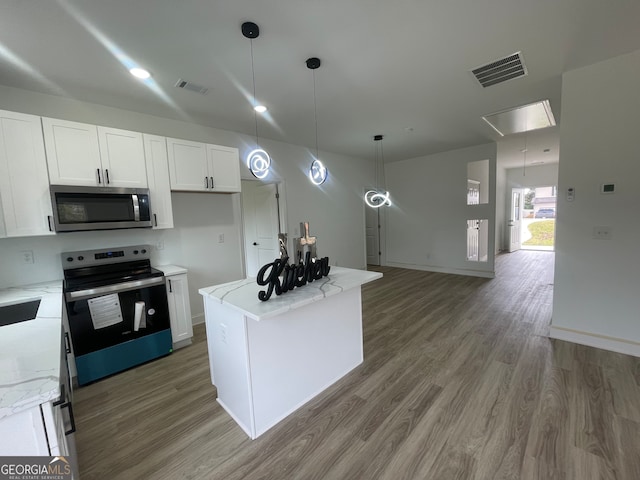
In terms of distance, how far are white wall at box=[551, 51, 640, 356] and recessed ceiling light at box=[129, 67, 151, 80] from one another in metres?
3.93

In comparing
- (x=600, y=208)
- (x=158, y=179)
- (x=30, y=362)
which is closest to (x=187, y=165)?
(x=158, y=179)

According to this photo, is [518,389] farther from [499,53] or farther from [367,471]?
[499,53]

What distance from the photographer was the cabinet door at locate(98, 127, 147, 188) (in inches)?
102

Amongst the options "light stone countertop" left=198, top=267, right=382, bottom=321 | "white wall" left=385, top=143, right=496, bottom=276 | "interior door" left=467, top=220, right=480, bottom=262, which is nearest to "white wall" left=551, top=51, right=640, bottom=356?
"light stone countertop" left=198, top=267, right=382, bottom=321

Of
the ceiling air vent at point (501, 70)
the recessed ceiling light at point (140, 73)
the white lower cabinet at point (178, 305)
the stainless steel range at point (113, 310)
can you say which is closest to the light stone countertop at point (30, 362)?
the stainless steel range at point (113, 310)

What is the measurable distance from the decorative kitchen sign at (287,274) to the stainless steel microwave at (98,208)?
5.38 ft

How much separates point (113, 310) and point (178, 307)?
1.98 ft

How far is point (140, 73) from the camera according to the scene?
7.59 ft

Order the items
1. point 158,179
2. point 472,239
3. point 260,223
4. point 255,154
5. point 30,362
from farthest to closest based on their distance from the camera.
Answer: point 472,239
point 260,223
point 158,179
point 255,154
point 30,362

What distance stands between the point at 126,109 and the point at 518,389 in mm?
4685

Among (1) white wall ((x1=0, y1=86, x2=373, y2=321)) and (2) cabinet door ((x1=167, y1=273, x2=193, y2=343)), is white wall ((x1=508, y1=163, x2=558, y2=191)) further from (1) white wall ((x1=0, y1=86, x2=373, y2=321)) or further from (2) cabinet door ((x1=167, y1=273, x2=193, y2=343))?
(2) cabinet door ((x1=167, y1=273, x2=193, y2=343))

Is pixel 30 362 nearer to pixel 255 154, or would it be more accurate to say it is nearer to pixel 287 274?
pixel 287 274

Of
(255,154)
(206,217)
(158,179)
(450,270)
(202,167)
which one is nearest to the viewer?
(255,154)

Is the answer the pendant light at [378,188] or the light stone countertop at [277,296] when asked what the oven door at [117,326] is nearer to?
the light stone countertop at [277,296]
